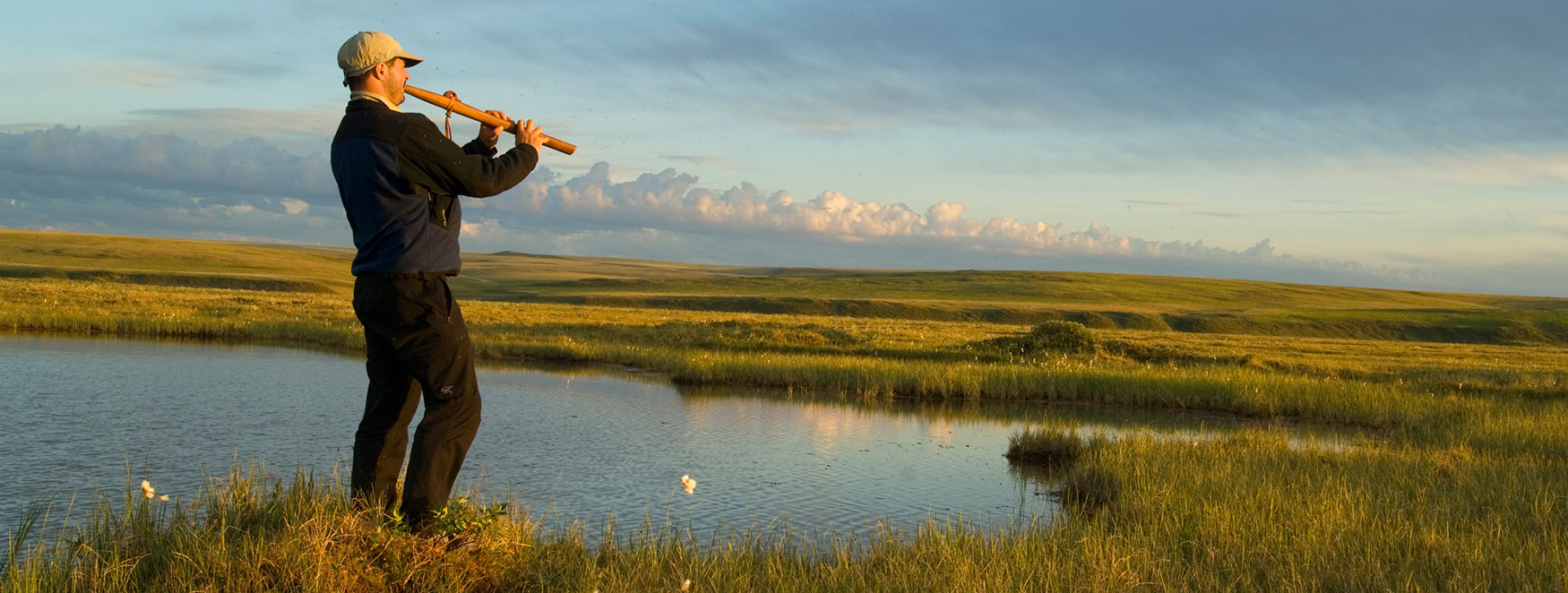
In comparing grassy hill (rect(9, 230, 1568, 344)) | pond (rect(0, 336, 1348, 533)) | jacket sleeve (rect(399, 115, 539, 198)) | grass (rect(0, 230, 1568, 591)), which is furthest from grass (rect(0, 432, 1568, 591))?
grassy hill (rect(9, 230, 1568, 344))

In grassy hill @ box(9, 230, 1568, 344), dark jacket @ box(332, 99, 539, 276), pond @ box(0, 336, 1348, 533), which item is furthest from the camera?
grassy hill @ box(9, 230, 1568, 344)

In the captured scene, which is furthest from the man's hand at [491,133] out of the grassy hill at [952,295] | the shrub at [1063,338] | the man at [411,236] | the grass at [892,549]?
the grassy hill at [952,295]

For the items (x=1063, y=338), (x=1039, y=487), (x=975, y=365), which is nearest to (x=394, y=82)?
(x=1039, y=487)

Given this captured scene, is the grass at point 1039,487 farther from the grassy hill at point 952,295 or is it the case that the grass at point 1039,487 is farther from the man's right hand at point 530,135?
the grassy hill at point 952,295

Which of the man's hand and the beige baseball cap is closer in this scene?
the beige baseball cap

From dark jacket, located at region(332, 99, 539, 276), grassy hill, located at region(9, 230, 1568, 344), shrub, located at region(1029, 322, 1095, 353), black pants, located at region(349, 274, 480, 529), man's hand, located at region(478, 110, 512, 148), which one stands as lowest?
grassy hill, located at region(9, 230, 1568, 344)

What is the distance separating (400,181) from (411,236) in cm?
25

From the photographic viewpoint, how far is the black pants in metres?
5.22

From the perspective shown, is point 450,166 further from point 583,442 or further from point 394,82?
point 583,442

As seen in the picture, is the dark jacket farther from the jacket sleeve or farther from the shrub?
the shrub

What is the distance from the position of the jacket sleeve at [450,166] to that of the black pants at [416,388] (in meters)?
0.44

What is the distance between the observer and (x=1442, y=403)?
18.9 meters

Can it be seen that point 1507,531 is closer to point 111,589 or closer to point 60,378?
point 111,589

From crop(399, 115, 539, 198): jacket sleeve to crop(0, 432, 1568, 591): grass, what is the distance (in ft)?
4.99
